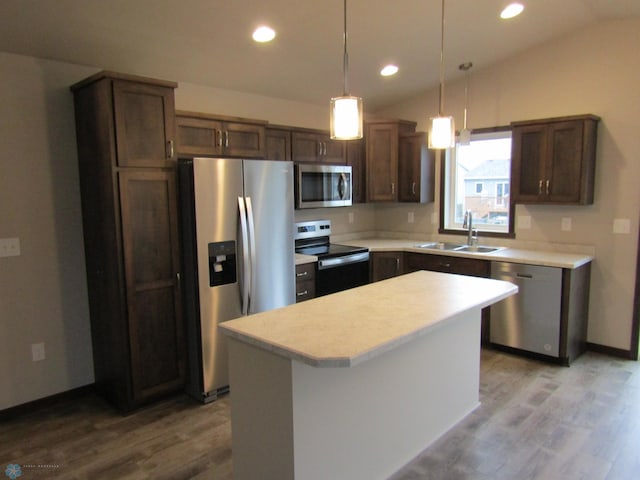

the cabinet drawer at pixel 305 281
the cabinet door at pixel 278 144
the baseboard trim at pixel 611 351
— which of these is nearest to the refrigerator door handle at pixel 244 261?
the cabinet drawer at pixel 305 281

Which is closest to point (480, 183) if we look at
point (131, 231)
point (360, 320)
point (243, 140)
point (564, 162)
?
point (564, 162)

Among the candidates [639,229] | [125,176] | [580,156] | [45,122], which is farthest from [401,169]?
[45,122]

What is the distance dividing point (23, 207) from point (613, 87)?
4703 millimetres

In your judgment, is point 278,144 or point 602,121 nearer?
point 602,121

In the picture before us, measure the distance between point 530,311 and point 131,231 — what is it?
10.7 ft

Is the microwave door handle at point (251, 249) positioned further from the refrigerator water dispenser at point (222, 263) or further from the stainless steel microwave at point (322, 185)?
the stainless steel microwave at point (322, 185)

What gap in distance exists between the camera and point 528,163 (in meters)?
4.02

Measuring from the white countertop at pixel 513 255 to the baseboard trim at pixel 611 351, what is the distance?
803 millimetres

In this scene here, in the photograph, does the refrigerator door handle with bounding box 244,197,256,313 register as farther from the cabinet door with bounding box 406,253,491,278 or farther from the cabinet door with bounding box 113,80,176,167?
the cabinet door with bounding box 406,253,491,278

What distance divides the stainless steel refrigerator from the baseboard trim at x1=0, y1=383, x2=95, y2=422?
0.80m

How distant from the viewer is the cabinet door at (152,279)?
116 inches

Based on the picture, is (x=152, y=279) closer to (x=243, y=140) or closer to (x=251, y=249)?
(x=251, y=249)

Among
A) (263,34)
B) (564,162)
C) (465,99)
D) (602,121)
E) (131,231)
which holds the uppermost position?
(263,34)

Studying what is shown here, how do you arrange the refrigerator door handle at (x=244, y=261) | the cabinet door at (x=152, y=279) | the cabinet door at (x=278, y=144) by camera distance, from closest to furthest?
the cabinet door at (x=152, y=279)
the refrigerator door handle at (x=244, y=261)
the cabinet door at (x=278, y=144)
